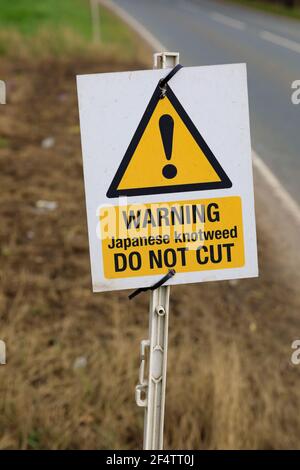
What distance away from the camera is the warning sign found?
67.1 inches

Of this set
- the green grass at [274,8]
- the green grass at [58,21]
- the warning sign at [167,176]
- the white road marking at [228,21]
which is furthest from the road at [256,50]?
the warning sign at [167,176]

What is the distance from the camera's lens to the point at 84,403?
288cm

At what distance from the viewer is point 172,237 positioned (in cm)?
174

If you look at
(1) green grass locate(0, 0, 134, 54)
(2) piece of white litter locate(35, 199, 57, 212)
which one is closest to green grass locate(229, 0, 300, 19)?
(1) green grass locate(0, 0, 134, 54)

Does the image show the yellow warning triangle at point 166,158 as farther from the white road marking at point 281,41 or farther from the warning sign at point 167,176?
the white road marking at point 281,41

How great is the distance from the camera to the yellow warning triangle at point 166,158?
172 centimetres

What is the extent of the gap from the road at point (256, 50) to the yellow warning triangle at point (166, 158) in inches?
150

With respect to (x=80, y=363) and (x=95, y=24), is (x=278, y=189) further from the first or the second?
(x=95, y=24)

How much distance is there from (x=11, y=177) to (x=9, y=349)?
8.28 ft

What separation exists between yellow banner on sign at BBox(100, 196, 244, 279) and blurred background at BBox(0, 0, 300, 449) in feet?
3.81
